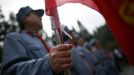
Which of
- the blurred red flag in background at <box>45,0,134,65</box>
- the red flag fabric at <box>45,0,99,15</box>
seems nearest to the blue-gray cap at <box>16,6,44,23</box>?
the red flag fabric at <box>45,0,99,15</box>

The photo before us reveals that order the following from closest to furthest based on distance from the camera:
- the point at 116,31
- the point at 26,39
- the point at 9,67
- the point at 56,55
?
the point at 56,55 < the point at 116,31 < the point at 9,67 < the point at 26,39

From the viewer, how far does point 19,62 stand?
14.6ft

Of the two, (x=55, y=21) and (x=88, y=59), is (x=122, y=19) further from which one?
(x=88, y=59)

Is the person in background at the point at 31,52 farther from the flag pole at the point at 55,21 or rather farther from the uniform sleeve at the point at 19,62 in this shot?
the flag pole at the point at 55,21

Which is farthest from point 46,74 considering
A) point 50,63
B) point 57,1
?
point 57,1

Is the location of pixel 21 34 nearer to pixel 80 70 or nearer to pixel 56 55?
pixel 56 55

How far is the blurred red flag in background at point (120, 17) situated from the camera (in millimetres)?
3773

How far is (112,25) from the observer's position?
3.96 m

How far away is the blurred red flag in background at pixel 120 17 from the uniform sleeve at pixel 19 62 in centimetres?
42

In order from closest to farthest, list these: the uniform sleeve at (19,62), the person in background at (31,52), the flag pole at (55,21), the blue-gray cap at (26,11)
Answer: the person in background at (31,52) → the flag pole at (55,21) → the uniform sleeve at (19,62) → the blue-gray cap at (26,11)

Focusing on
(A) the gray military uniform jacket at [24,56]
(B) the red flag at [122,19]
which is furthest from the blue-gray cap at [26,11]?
(B) the red flag at [122,19]

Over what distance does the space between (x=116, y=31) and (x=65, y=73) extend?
50cm

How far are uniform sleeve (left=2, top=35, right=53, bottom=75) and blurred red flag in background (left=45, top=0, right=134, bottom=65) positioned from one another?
0.42m

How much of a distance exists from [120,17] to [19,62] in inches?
41.2
